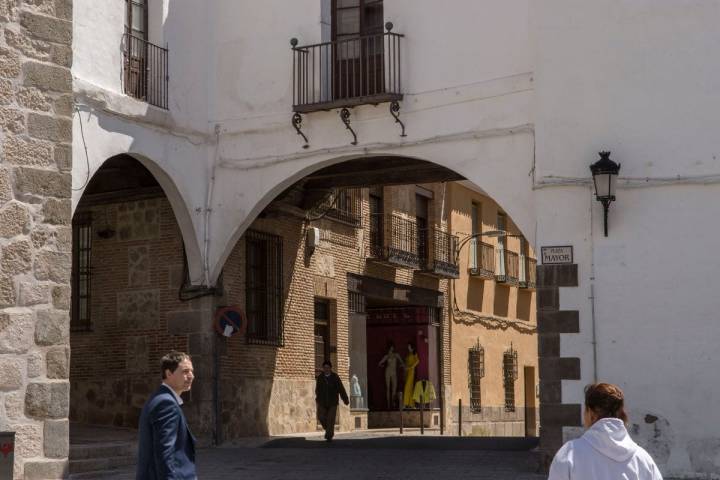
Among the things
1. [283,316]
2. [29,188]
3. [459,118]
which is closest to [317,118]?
[459,118]

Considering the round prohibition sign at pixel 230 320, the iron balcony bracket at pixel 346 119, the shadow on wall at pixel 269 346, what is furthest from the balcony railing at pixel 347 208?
the iron balcony bracket at pixel 346 119

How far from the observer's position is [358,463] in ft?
50.9

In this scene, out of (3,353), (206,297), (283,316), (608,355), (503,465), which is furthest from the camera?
(283,316)

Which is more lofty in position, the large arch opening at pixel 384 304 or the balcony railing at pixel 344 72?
the balcony railing at pixel 344 72

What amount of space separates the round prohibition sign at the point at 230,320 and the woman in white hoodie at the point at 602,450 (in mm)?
12768

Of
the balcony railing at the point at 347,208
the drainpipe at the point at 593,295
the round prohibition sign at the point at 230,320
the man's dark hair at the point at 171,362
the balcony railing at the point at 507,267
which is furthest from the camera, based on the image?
the balcony railing at the point at 507,267

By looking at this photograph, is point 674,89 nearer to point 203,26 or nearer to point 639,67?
point 639,67

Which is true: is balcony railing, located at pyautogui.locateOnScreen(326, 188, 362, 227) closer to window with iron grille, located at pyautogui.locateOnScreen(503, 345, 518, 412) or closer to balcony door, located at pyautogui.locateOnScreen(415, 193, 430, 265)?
balcony door, located at pyautogui.locateOnScreen(415, 193, 430, 265)

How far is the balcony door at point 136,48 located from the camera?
52.7 ft

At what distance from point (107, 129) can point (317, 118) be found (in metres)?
2.76

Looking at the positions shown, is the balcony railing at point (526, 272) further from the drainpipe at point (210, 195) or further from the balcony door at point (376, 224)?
the drainpipe at point (210, 195)

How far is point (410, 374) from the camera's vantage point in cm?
2606

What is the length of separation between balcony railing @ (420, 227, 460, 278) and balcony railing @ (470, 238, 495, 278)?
4.13ft

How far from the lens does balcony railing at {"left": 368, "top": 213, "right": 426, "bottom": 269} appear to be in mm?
24172
